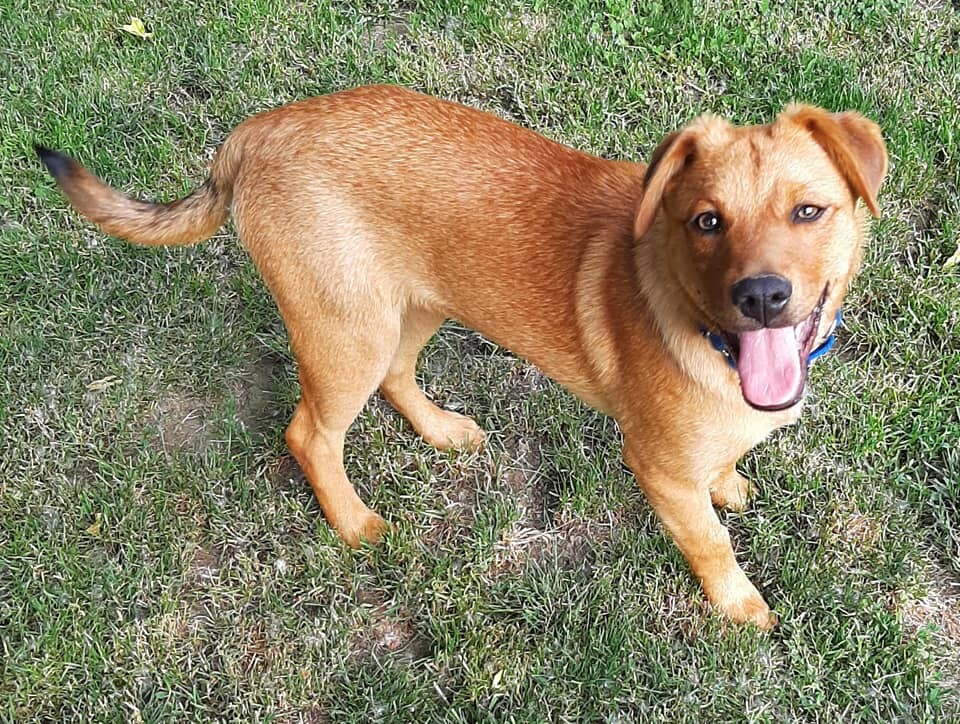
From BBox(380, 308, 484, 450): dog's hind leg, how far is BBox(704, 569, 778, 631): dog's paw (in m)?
1.21

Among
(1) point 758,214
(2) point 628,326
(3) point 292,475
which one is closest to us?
(1) point 758,214

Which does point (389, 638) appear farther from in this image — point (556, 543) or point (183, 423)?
point (183, 423)

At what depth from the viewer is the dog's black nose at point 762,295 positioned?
2521 mm

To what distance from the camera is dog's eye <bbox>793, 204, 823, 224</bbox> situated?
8.76 feet

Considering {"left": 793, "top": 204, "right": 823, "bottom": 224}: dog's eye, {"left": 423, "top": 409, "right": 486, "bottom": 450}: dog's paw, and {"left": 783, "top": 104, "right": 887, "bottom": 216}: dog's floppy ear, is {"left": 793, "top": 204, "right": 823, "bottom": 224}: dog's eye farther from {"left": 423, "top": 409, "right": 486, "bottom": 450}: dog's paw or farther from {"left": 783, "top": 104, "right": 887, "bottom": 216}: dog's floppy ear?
{"left": 423, "top": 409, "right": 486, "bottom": 450}: dog's paw

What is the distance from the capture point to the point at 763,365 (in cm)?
280

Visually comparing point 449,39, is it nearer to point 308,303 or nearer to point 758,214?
point 308,303

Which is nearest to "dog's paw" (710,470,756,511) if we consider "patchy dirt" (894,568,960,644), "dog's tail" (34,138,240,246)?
"patchy dirt" (894,568,960,644)

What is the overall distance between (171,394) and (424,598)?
1582 millimetres

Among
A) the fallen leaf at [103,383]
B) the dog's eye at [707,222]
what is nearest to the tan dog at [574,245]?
the dog's eye at [707,222]

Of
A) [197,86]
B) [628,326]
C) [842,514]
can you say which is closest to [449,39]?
[197,86]

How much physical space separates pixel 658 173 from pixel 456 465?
1.84 m

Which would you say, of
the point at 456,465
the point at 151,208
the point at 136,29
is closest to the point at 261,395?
the point at 456,465

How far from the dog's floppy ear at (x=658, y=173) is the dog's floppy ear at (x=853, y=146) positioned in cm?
32
